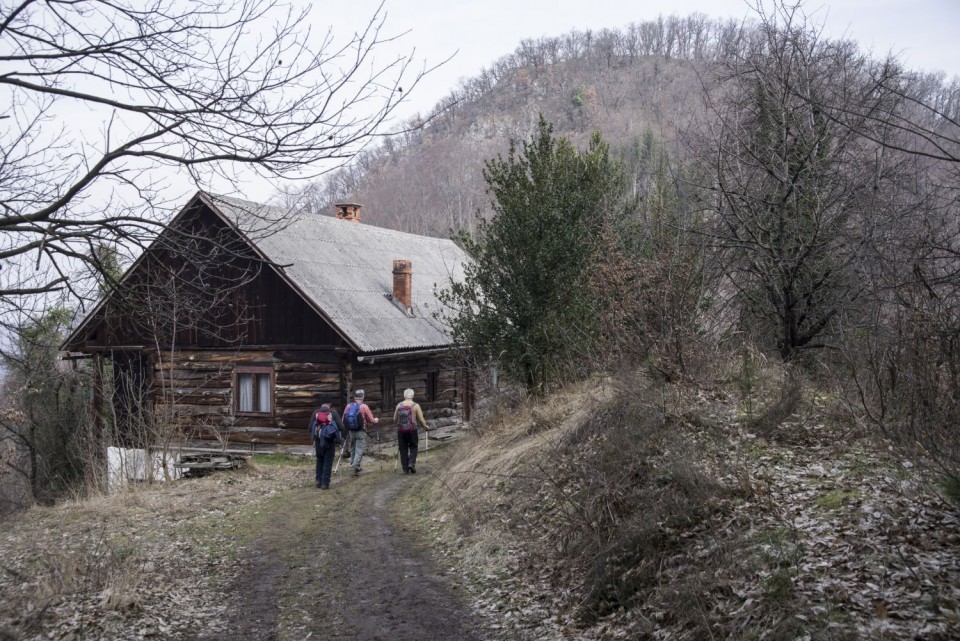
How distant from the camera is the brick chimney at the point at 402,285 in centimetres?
2455

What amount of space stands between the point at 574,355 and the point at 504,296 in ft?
6.71

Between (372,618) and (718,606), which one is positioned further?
(372,618)

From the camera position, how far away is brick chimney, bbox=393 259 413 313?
2455cm

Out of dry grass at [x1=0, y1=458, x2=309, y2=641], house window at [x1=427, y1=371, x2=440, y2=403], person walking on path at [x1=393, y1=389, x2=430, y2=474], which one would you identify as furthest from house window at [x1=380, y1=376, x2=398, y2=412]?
dry grass at [x1=0, y1=458, x2=309, y2=641]

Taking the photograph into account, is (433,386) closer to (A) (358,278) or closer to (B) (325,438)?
(A) (358,278)

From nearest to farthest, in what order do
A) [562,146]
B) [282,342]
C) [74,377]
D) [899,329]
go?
1. [899,329]
2. [562,146]
3. [282,342]
4. [74,377]

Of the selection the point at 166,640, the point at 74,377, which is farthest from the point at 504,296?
the point at 74,377

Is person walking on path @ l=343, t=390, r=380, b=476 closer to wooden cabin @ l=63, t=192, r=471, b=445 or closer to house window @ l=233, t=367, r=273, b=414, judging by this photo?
wooden cabin @ l=63, t=192, r=471, b=445

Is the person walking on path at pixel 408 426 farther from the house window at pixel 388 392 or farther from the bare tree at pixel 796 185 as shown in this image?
the bare tree at pixel 796 185

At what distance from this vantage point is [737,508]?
21.6 feet

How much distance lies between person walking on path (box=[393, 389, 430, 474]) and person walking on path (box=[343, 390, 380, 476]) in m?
0.58

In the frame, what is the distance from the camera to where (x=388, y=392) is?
2309 centimetres

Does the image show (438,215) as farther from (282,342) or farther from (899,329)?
(899,329)

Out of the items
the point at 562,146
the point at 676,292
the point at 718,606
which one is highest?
the point at 562,146
